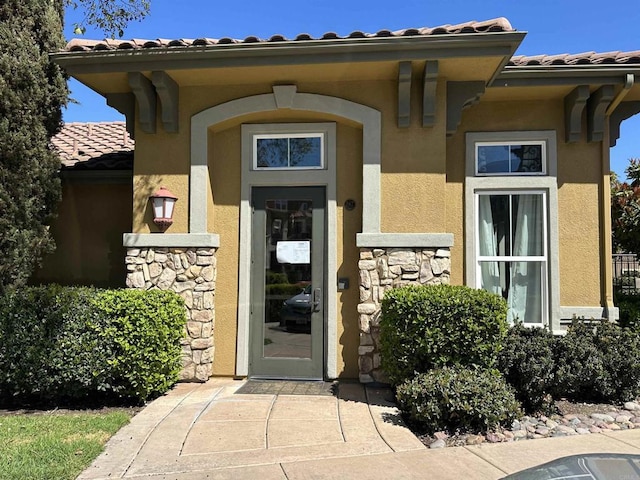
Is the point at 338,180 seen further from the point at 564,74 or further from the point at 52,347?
the point at 52,347

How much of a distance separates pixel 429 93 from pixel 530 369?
10.6 feet

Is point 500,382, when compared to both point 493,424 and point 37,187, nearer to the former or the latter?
point 493,424

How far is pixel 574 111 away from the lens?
6.34 meters

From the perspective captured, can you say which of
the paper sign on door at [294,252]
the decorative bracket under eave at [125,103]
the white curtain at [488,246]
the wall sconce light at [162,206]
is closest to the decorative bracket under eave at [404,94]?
the white curtain at [488,246]

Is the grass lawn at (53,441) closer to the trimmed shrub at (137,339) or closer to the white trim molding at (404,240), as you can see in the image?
the trimmed shrub at (137,339)

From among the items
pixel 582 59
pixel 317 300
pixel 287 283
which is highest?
pixel 582 59

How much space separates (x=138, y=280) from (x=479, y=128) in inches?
193

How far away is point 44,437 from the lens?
427cm

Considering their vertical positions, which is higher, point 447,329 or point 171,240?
point 171,240

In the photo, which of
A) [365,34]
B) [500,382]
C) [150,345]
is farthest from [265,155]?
[500,382]

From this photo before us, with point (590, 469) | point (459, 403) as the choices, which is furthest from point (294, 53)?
point (590, 469)

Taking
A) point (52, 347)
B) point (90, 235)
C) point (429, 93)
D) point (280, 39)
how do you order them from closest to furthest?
1. point (52, 347)
2. point (280, 39)
3. point (429, 93)
4. point (90, 235)

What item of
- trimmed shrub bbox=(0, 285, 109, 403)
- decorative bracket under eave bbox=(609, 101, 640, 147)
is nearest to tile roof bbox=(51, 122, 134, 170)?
trimmed shrub bbox=(0, 285, 109, 403)

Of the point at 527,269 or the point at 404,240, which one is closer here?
the point at 404,240
